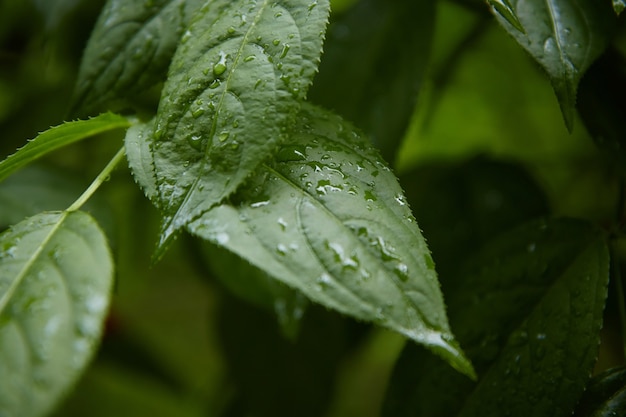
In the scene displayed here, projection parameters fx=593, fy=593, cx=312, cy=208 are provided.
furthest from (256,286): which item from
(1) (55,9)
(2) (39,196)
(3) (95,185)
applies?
(1) (55,9)

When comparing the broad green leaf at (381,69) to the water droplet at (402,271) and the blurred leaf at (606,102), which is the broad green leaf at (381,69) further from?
the water droplet at (402,271)

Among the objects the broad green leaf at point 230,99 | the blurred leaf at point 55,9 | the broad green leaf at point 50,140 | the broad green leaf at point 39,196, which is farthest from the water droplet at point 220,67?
the blurred leaf at point 55,9

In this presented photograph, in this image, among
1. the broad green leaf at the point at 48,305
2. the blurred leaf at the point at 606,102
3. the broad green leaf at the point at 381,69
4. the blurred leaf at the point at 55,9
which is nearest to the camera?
the broad green leaf at the point at 48,305

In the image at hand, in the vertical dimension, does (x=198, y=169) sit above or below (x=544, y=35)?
below

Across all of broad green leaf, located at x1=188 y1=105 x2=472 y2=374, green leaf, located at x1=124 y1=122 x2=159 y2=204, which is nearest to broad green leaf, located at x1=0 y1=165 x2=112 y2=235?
green leaf, located at x1=124 y1=122 x2=159 y2=204

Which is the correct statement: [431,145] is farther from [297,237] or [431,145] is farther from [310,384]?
[297,237]

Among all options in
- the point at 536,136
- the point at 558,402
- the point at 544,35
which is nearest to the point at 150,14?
the point at 544,35
